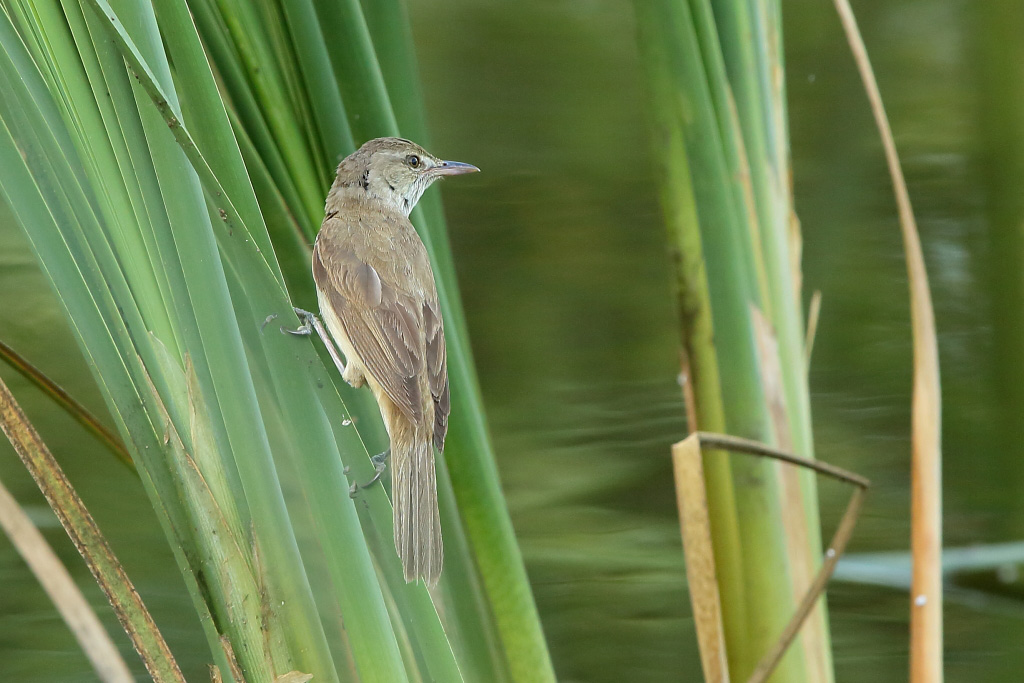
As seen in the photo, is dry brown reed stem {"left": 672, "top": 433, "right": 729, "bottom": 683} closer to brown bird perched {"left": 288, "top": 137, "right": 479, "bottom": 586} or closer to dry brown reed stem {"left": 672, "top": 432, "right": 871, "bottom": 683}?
dry brown reed stem {"left": 672, "top": 432, "right": 871, "bottom": 683}

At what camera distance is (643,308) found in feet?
7.76

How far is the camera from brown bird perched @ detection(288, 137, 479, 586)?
992 millimetres

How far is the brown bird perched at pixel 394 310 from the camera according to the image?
992 millimetres

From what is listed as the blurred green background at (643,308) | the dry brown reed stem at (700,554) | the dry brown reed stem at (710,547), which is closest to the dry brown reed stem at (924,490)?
the dry brown reed stem at (710,547)

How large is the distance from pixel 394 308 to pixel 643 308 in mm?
1190

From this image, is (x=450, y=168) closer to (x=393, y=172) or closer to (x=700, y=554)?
(x=393, y=172)

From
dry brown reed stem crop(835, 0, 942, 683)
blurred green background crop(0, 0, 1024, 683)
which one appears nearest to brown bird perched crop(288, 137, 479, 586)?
dry brown reed stem crop(835, 0, 942, 683)

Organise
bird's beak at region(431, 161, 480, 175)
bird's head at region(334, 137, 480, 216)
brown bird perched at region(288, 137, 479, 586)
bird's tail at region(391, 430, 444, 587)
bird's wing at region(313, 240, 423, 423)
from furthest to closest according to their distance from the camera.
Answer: bird's beak at region(431, 161, 480, 175), bird's head at region(334, 137, 480, 216), bird's wing at region(313, 240, 423, 423), brown bird perched at region(288, 137, 479, 586), bird's tail at region(391, 430, 444, 587)

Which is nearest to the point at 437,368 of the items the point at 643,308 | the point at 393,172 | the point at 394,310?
the point at 394,310

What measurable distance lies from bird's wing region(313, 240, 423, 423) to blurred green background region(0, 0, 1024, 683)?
39.1 inches

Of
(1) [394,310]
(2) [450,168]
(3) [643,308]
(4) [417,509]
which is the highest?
(2) [450,168]

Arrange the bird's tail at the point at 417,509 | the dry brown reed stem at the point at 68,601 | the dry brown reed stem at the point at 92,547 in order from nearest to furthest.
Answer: the dry brown reed stem at the point at 68,601 → the dry brown reed stem at the point at 92,547 → the bird's tail at the point at 417,509

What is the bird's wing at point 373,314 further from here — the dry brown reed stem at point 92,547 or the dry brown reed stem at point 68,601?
the dry brown reed stem at point 68,601

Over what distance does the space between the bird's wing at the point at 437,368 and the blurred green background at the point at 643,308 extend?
3.36ft
